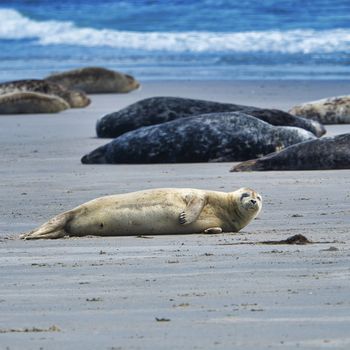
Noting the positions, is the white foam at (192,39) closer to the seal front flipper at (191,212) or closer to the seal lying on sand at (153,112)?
the seal lying on sand at (153,112)

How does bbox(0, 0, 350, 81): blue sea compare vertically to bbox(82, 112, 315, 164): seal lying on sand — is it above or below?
below

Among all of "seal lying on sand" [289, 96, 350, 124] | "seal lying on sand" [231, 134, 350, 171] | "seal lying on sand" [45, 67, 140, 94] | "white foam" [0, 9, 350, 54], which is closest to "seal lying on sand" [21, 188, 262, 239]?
"seal lying on sand" [231, 134, 350, 171]

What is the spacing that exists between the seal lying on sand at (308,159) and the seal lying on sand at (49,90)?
374 inches

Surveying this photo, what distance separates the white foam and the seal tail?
2437cm

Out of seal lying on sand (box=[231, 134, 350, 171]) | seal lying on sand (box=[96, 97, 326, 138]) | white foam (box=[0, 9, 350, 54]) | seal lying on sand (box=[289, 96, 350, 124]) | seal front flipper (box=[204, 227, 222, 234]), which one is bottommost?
white foam (box=[0, 9, 350, 54])

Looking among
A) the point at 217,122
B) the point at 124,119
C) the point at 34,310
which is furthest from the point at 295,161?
the point at 34,310

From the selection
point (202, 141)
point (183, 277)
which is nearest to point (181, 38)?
point (202, 141)

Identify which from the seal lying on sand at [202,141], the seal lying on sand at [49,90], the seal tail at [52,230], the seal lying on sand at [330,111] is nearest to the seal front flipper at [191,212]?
the seal tail at [52,230]

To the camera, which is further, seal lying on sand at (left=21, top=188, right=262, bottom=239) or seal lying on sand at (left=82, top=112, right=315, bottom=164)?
seal lying on sand at (left=82, top=112, right=315, bottom=164)

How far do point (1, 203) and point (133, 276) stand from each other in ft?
11.6

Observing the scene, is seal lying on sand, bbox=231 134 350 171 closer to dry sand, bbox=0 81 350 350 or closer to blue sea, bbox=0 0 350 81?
dry sand, bbox=0 81 350 350

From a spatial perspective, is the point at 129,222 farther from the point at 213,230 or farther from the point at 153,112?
the point at 153,112

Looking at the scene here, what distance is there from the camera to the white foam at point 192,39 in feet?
106

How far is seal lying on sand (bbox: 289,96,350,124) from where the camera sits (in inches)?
631
